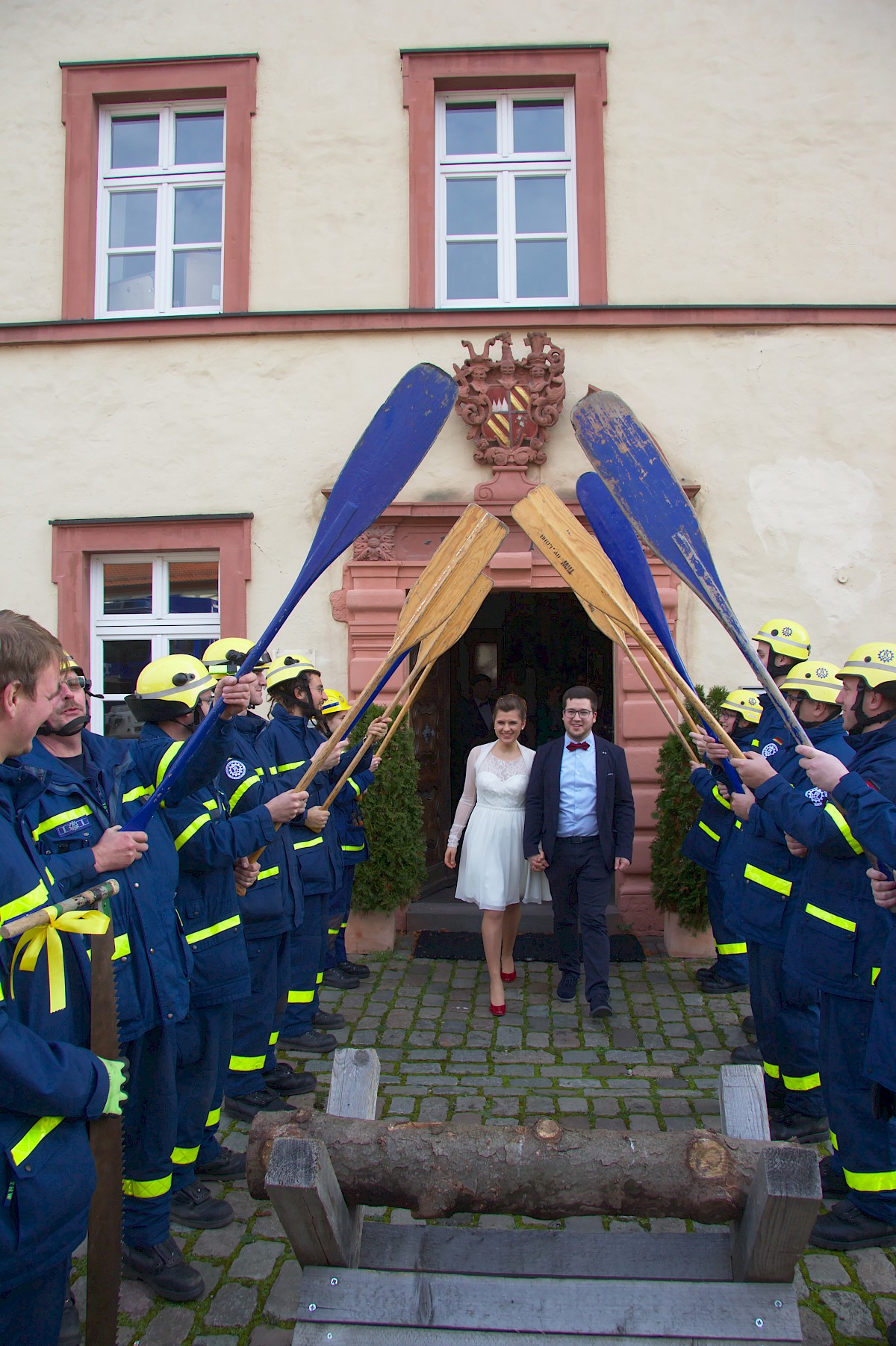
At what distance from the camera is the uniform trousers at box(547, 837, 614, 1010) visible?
19.1ft

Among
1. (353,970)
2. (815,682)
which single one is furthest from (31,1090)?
(353,970)

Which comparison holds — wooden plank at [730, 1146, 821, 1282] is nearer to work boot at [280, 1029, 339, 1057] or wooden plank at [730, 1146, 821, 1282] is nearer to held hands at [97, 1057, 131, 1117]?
held hands at [97, 1057, 131, 1117]

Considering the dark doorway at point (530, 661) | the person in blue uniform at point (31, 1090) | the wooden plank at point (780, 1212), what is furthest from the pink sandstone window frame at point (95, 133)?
the wooden plank at point (780, 1212)

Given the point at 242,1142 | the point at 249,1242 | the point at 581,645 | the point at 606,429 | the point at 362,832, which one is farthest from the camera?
the point at 581,645

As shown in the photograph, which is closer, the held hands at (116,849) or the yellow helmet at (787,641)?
the held hands at (116,849)

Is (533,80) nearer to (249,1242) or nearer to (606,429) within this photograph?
(606,429)

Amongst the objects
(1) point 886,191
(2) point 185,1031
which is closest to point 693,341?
(1) point 886,191

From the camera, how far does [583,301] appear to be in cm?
786

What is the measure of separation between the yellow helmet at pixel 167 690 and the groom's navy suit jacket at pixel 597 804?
2893 mm

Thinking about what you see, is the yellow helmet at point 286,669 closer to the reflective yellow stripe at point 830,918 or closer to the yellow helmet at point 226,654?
the yellow helmet at point 226,654

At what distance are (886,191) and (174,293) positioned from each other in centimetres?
600

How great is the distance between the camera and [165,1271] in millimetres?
3180

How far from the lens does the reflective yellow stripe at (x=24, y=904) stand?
6.84ft

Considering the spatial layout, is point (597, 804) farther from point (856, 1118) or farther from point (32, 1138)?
point (32, 1138)
